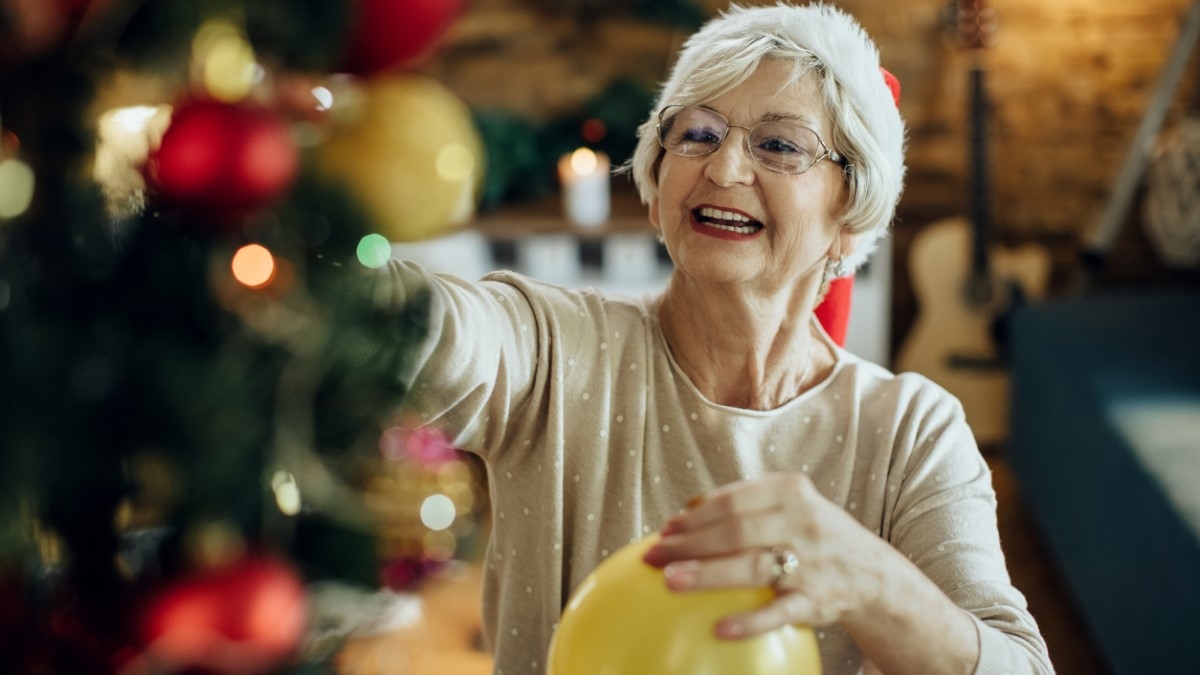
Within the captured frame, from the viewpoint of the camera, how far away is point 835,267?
4.62 feet

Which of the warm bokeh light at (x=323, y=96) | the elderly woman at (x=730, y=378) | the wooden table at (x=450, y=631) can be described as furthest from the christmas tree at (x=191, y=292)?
the wooden table at (x=450, y=631)

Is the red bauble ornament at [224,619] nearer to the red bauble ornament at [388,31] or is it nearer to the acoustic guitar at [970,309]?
the red bauble ornament at [388,31]

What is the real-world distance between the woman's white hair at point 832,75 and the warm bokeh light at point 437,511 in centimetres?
172

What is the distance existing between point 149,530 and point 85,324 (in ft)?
0.23

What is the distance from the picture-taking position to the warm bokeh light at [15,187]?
0.32 meters

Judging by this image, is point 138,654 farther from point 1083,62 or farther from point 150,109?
point 1083,62

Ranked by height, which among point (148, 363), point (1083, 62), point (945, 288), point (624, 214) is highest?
point (148, 363)

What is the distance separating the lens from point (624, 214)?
3.85 m

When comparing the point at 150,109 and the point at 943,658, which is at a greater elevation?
the point at 150,109

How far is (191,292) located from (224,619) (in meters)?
0.10

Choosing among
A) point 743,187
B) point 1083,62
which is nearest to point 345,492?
point 743,187

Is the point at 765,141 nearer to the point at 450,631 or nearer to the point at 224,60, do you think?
the point at 224,60

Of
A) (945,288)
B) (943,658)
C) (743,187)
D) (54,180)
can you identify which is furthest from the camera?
(945,288)

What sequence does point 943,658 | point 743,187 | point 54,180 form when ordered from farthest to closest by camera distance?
point 743,187, point 943,658, point 54,180
